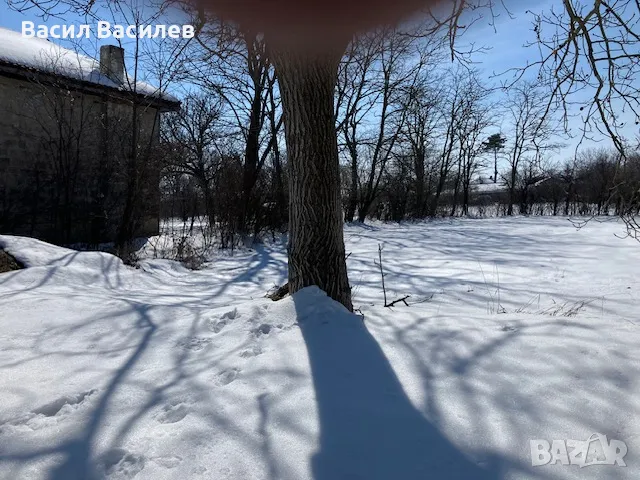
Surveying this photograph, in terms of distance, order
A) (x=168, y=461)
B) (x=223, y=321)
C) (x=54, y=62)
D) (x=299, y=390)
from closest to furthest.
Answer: (x=168, y=461), (x=299, y=390), (x=223, y=321), (x=54, y=62)

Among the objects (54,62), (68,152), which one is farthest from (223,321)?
(54,62)

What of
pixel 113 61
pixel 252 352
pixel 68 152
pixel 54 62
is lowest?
pixel 252 352

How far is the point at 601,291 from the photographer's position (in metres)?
5.38

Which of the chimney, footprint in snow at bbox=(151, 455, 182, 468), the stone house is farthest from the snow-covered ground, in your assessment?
the chimney

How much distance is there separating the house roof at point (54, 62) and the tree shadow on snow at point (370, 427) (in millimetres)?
8909

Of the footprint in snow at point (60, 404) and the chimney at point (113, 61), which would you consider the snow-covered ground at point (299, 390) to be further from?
the chimney at point (113, 61)

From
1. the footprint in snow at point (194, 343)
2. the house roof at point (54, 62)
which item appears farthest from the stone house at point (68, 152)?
the footprint in snow at point (194, 343)

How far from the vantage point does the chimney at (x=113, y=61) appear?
431 inches

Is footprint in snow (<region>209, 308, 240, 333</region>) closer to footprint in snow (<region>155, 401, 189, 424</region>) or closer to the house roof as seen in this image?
footprint in snow (<region>155, 401, 189, 424</region>)

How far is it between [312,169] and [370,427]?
6.67 feet

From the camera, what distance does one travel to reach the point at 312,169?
3.30 metres

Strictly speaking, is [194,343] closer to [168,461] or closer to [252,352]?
[252,352]

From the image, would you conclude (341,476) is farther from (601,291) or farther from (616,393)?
(601,291)

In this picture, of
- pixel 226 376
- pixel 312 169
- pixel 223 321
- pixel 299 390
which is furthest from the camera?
pixel 312 169
